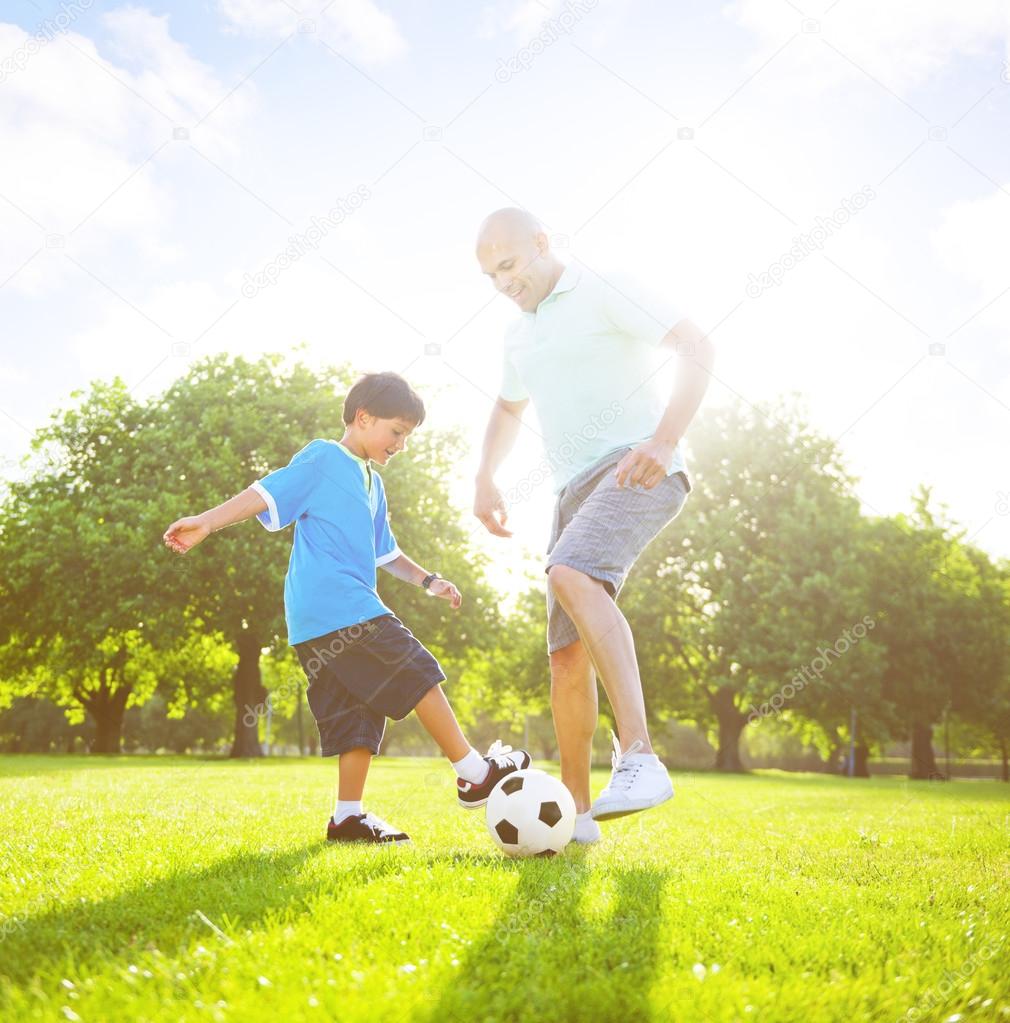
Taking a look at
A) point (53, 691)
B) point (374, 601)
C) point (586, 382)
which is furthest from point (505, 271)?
point (53, 691)

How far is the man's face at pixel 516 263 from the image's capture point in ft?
15.5

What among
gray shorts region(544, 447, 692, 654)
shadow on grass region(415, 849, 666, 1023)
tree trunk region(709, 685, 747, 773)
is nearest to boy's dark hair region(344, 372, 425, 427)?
gray shorts region(544, 447, 692, 654)

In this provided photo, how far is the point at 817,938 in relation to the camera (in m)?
2.56

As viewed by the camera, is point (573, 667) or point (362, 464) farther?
point (362, 464)

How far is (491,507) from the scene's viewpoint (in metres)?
5.64

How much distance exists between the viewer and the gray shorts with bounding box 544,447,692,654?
4.32m

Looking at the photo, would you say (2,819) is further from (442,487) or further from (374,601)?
(442,487)

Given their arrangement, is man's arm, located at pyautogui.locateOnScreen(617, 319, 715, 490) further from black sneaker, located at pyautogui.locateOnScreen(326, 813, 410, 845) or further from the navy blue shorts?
black sneaker, located at pyautogui.locateOnScreen(326, 813, 410, 845)

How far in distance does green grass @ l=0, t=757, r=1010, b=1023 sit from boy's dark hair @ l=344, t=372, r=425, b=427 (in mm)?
2389

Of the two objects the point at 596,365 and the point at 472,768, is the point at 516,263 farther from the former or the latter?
the point at 472,768

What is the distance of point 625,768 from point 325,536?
6.94 feet
